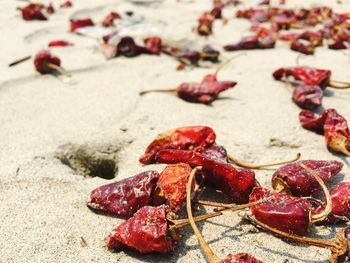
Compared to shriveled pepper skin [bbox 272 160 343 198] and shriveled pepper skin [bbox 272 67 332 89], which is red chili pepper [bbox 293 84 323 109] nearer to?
shriveled pepper skin [bbox 272 67 332 89]

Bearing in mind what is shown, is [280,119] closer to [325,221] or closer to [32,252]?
[325,221]

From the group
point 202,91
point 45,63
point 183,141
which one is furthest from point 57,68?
point 183,141

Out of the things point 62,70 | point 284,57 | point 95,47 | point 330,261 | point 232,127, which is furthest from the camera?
point 95,47

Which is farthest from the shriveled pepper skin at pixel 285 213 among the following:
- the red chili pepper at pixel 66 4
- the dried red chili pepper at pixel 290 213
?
the red chili pepper at pixel 66 4

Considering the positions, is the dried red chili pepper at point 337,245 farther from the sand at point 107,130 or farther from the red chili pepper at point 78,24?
the red chili pepper at point 78,24

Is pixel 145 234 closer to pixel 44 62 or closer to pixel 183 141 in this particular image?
pixel 183 141

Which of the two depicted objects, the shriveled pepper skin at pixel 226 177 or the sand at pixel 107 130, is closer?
the sand at pixel 107 130

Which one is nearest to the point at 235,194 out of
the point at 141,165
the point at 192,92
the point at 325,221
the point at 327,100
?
the point at 325,221
